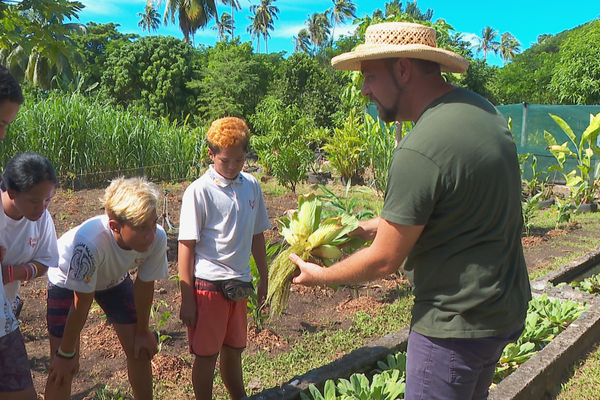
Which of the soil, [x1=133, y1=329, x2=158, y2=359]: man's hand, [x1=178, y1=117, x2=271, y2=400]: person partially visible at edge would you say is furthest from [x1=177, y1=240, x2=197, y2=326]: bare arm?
the soil

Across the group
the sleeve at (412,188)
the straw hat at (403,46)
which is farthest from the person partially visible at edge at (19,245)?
the sleeve at (412,188)

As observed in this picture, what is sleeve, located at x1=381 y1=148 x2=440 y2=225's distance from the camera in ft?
5.22

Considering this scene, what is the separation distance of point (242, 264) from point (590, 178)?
9528 mm

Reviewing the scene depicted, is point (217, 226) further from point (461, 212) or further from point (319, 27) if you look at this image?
point (319, 27)

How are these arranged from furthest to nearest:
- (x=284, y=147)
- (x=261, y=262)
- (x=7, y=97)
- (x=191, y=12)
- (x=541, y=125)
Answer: (x=191, y=12), (x=541, y=125), (x=284, y=147), (x=261, y=262), (x=7, y=97)

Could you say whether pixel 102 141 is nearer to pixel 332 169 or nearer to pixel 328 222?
pixel 332 169

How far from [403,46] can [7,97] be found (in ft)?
5.34

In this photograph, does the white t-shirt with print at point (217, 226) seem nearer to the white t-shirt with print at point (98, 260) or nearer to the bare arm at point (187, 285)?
the bare arm at point (187, 285)

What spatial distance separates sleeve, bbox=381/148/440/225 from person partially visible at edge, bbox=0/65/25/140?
5.22 ft

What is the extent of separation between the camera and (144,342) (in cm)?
262

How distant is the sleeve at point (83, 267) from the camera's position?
7.51ft

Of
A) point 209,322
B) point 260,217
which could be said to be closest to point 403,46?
point 260,217

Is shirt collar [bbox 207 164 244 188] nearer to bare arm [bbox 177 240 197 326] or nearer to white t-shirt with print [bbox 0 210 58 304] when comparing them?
bare arm [bbox 177 240 197 326]

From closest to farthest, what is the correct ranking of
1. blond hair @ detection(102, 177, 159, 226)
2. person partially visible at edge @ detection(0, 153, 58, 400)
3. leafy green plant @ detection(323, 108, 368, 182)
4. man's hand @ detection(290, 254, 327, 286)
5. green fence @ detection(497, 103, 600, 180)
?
1. man's hand @ detection(290, 254, 327, 286)
2. person partially visible at edge @ detection(0, 153, 58, 400)
3. blond hair @ detection(102, 177, 159, 226)
4. green fence @ detection(497, 103, 600, 180)
5. leafy green plant @ detection(323, 108, 368, 182)
